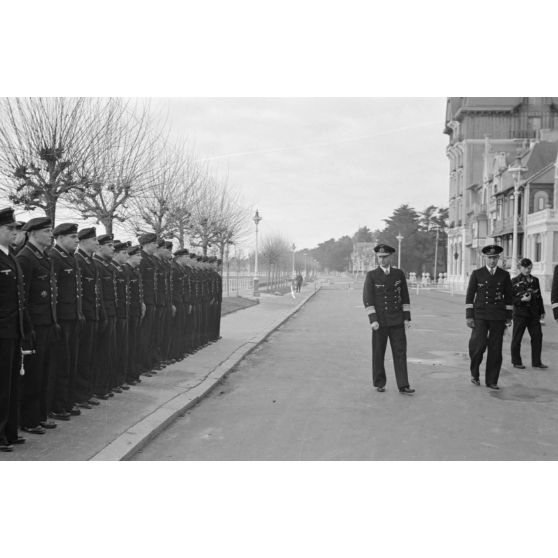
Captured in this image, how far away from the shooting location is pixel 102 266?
839 cm

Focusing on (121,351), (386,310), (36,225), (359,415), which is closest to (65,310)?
Answer: (36,225)

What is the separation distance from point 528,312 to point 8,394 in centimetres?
926

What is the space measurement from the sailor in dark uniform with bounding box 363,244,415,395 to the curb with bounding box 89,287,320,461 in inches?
95.7

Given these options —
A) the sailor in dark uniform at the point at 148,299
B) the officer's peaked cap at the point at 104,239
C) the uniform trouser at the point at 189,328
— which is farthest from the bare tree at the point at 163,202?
the officer's peaked cap at the point at 104,239

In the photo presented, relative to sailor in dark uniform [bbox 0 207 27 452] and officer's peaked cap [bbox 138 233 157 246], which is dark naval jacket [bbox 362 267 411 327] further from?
sailor in dark uniform [bbox 0 207 27 452]

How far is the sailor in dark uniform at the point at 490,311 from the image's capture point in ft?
31.9

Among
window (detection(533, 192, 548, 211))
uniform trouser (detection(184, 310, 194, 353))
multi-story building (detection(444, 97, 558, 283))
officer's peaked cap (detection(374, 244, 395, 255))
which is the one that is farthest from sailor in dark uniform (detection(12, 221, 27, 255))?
window (detection(533, 192, 548, 211))

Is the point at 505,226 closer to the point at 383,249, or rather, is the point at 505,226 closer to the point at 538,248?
the point at 538,248

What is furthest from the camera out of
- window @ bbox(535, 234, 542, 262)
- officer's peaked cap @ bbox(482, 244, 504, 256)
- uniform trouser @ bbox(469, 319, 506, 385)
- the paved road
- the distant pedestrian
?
the distant pedestrian

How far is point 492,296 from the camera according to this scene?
9789 mm

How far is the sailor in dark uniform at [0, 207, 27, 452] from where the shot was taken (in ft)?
19.3

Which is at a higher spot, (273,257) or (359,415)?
(273,257)

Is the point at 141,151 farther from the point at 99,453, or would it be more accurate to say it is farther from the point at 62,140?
the point at 99,453

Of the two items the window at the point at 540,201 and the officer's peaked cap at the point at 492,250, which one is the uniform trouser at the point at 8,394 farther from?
the window at the point at 540,201
